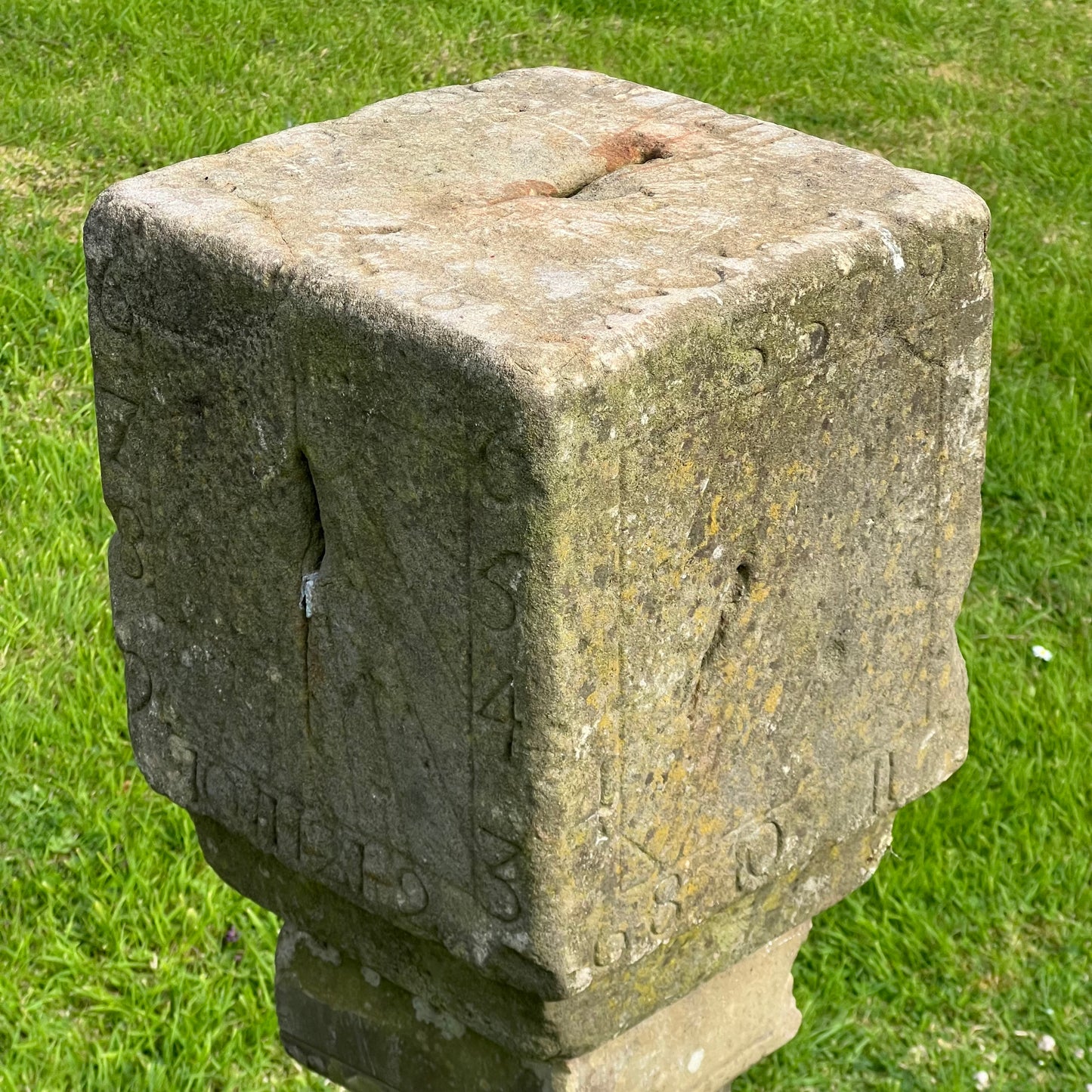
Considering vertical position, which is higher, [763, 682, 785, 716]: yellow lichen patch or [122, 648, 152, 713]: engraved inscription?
[763, 682, 785, 716]: yellow lichen patch

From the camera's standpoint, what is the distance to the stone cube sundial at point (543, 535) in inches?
71.9

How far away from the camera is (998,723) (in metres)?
3.92

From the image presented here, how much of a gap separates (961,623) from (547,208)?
8.07 ft

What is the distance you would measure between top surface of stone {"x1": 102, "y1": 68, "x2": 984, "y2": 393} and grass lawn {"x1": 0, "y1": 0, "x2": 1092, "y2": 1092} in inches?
68.7

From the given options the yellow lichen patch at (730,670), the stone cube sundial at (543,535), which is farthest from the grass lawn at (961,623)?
the yellow lichen patch at (730,670)

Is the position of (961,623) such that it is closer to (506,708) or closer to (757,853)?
(757,853)

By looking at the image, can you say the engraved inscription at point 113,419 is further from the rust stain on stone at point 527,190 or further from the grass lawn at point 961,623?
the grass lawn at point 961,623

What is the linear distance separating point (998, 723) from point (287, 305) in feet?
8.02

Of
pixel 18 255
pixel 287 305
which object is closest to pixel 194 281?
pixel 287 305

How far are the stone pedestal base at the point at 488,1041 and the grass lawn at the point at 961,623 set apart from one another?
79 centimetres

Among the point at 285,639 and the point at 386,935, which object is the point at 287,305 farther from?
the point at 386,935

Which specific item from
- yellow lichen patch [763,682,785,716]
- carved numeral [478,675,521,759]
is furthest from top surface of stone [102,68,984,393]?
yellow lichen patch [763,682,785,716]

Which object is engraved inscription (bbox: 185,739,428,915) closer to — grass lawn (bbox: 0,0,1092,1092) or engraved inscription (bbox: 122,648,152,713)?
engraved inscription (bbox: 122,648,152,713)

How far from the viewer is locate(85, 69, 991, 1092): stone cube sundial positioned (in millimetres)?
1826
